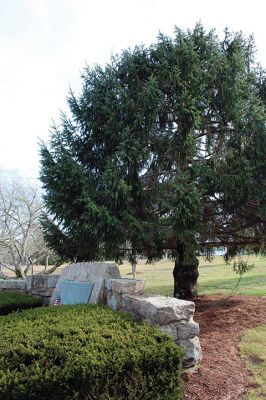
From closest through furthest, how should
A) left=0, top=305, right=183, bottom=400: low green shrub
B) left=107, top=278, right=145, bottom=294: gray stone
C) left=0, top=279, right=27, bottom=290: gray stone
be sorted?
1. left=0, top=305, right=183, bottom=400: low green shrub
2. left=107, top=278, right=145, bottom=294: gray stone
3. left=0, top=279, right=27, bottom=290: gray stone

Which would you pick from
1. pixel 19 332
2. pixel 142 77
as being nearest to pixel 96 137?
pixel 142 77

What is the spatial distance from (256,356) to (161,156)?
13.8ft

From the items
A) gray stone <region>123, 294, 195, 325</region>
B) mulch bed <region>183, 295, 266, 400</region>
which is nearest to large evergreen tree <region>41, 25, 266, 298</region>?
mulch bed <region>183, 295, 266, 400</region>

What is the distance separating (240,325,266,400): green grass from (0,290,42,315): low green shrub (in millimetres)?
3411

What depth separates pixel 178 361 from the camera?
2.94m

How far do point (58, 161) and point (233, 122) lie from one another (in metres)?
3.59

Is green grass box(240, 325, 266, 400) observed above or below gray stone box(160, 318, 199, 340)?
below

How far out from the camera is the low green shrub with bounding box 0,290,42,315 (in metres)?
5.96

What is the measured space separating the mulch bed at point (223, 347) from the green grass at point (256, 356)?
73mm

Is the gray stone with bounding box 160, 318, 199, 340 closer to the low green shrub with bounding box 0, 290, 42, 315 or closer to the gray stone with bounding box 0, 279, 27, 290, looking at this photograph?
the low green shrub with bounding box 0, 290, 42, 315

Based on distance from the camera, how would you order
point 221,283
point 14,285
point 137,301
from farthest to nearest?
point 221,283, point 14,285, point 137,301

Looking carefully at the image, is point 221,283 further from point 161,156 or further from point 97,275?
point 97,275

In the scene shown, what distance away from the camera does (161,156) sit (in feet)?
24.6

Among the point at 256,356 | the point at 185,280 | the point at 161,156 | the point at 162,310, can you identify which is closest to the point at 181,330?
the point at 162,310
